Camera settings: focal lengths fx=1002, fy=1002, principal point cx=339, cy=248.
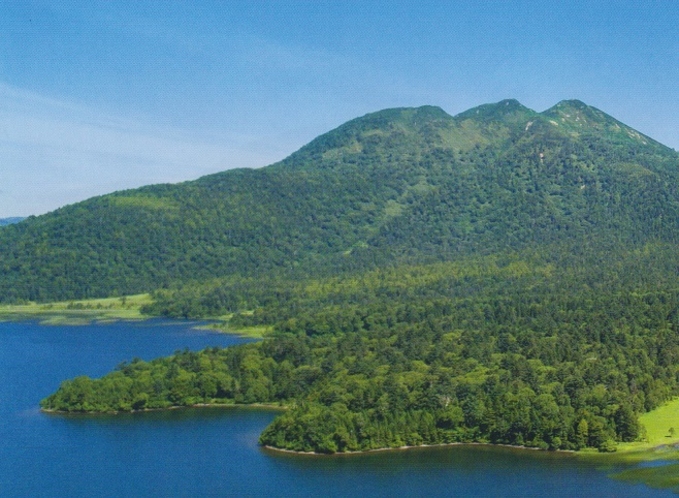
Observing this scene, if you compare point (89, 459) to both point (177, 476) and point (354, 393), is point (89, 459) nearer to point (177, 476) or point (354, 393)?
point (177, 476)

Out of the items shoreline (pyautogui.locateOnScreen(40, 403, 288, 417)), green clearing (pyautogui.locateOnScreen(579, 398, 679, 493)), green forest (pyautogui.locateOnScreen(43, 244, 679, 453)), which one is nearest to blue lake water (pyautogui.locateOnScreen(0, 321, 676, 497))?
shoreline (pyautogui.locateOnScreen(40, 403, 288, 417))

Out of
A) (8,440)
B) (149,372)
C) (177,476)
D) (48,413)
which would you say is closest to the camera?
(177,476)

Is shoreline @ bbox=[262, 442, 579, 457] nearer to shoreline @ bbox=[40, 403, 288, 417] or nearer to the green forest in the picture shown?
the green forest

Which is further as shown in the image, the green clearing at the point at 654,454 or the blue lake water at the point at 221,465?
the green clearing at the point at 654,454

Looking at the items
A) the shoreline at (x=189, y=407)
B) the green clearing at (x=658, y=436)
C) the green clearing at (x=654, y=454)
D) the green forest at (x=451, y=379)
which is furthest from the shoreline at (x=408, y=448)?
the shoreline at (x=189, y=407)

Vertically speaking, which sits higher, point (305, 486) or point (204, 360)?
point (204, 360)

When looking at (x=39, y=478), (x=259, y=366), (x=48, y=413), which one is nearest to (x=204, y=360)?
(x=259, y=366)

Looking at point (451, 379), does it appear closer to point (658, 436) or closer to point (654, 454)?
point (658, 436)

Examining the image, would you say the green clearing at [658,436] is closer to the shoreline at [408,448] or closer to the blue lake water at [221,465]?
the shoreline at [408,448]
